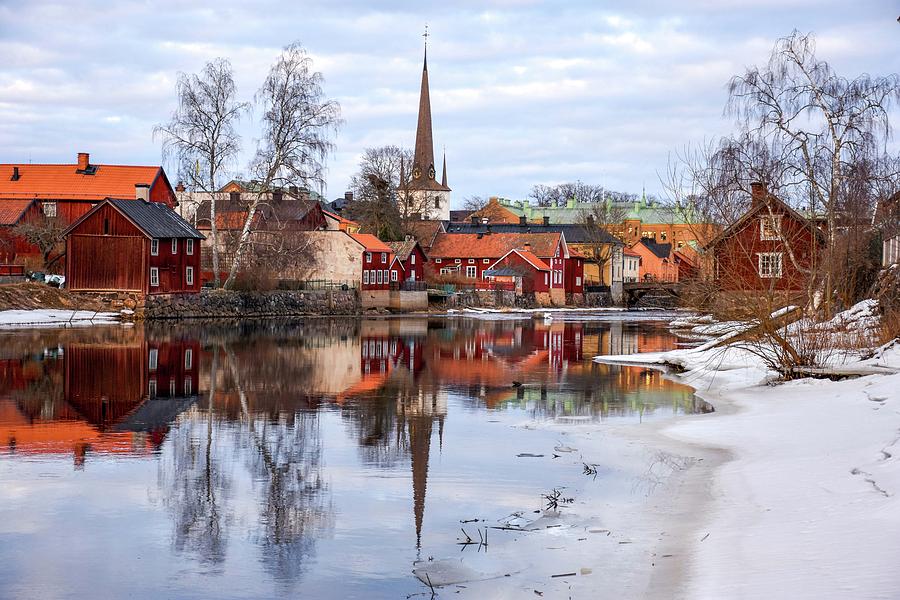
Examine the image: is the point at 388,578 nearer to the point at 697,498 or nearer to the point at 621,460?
the point at 697,498

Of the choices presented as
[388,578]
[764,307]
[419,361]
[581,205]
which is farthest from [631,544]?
[581,205]

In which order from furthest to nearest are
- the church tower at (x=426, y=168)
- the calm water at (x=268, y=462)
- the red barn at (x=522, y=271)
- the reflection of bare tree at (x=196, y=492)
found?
the church tower at (x=426, y=168) < the red barn at (x=522, y=271) < the reflection of bare tree at (x=196, y=492) < the calm water at (x=268, y=462)

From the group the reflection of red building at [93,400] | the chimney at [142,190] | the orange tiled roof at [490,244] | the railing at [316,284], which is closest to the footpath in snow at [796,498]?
the reflection of red building at [93,400]

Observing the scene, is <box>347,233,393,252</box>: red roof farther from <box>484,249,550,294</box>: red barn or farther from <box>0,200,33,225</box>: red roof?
<box>0,200,33,225</box>: red roof

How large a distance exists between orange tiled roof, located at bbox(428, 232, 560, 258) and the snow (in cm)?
4594

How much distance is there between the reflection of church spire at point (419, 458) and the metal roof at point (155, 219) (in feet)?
136

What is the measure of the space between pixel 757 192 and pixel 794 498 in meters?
26.6

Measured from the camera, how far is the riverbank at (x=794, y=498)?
368 inches

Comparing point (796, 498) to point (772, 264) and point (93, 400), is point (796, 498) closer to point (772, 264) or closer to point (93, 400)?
point (93, 400)

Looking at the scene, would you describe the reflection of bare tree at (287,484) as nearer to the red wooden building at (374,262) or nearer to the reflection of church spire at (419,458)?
the reflection of church spire at (419,458)

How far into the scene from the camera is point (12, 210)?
69312 mm

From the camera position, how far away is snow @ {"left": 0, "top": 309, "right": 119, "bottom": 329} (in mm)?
49844

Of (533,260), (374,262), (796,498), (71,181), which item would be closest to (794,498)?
(796,498)

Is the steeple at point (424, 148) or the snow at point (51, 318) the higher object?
the steeple at point (424, 148)
